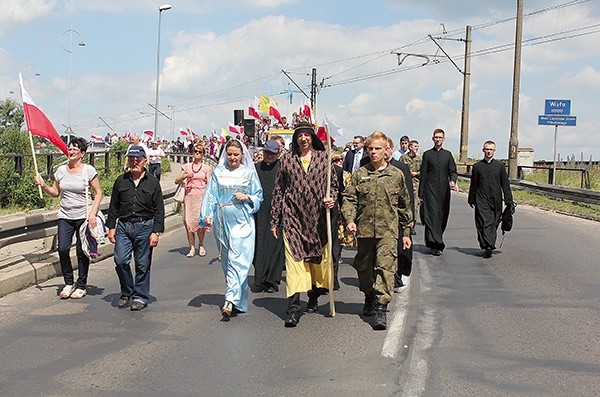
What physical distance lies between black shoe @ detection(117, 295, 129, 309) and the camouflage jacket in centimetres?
261

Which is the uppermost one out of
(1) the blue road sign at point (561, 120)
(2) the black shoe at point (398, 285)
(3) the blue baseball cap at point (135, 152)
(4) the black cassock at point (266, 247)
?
(1) the blue road sign at point (561, 120)

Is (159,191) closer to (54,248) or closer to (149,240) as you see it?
(149,240)

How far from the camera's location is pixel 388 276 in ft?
25.2

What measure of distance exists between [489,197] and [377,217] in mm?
5679

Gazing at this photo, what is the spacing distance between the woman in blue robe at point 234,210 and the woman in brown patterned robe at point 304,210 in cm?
40

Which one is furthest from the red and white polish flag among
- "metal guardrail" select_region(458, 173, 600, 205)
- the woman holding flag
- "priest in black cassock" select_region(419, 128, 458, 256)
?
"metal guardrail" select_region(458, 173, 600, 205)

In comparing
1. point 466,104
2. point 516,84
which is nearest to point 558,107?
point 516,84

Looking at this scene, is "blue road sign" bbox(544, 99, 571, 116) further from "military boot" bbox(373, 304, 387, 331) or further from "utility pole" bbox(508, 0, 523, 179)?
"military boot" bbox(373, 304, 387, 331)

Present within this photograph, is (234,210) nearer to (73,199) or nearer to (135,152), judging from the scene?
(135,152)

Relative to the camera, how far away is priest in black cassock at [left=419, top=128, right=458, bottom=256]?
41.8 feet

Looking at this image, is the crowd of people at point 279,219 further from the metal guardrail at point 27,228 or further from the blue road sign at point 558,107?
the blue road sign at point 558,107

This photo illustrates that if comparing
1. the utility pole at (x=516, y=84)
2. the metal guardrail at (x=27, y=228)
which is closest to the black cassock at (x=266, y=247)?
the metal guardrail at (x=27, y=228)

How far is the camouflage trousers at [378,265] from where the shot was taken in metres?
7.62

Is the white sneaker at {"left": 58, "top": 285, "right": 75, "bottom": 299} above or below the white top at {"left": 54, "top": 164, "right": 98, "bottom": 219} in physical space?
below
